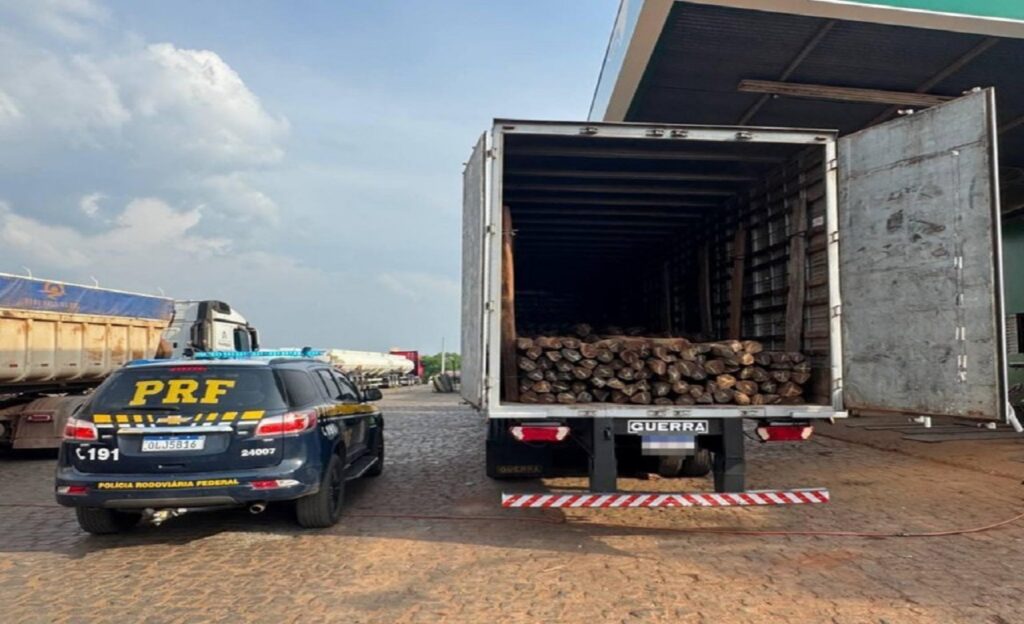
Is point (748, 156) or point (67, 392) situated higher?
point (748, 156)

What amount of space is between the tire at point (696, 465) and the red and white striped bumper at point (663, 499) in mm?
1769

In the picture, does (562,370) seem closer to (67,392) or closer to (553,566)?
(553,566)

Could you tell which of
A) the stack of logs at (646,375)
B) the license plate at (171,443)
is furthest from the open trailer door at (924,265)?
the license plate at (171,443)

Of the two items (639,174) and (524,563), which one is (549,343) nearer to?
(524,563)

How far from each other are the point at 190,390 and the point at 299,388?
862 millimetres

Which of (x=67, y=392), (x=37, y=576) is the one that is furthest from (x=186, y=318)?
(x=37, y=576)

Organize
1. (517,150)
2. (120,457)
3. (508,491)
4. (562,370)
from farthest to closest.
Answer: (508,491) < (517,150) < (562,370) < (120,457)

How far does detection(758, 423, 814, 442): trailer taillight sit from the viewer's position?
221 inches

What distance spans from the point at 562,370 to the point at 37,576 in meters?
4.05

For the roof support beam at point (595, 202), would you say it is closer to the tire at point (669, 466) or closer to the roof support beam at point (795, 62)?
the roof support beam at point (795, 62)

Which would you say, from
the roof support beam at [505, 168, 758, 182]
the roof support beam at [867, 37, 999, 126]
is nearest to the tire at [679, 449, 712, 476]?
the roof support beam at [505, 168, 758, 182]

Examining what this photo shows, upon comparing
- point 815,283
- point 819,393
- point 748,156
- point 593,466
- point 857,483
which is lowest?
point 857,483

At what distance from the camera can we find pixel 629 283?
460 inches

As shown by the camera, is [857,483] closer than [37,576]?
No
